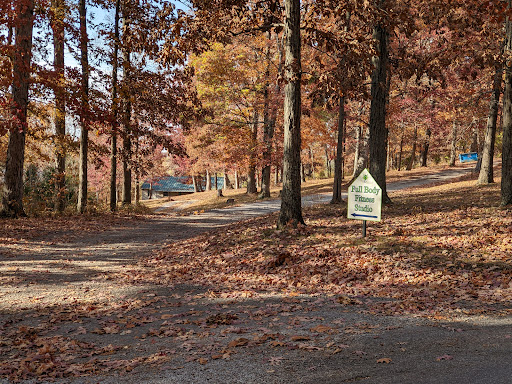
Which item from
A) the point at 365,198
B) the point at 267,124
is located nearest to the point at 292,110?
the point at 365,198

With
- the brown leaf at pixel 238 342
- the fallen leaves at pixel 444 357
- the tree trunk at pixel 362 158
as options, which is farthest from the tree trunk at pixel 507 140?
the tree trunk at pixel 362 158

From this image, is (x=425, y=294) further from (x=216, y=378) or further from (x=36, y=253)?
(x=36, y=253)

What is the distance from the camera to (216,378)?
3.98 metres

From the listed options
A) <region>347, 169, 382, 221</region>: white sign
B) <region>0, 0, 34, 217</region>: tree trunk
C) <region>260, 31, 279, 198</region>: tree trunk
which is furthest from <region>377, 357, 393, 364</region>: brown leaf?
<region>260, 31, 279, 198</region>: tree trunk

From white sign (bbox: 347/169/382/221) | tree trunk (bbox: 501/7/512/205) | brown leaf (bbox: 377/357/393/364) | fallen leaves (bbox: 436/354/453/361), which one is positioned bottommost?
brown leaf (bbox: 377/357/393/364)

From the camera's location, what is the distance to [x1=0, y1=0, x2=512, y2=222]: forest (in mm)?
11477

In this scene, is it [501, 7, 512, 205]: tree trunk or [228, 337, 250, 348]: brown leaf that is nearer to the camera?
[228, 337, 250, 348]: brown leaf

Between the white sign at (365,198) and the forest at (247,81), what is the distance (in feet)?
6.63

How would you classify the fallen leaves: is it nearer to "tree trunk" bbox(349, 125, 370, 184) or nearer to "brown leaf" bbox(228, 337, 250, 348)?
"brown leaf" bbox(228, 337, 250, 348)

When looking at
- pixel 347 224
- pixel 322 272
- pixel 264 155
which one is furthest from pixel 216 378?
pixel 264 155

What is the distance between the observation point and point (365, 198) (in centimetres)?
932

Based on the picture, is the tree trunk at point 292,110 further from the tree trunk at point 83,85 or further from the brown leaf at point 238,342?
the tree trunk at point 83,85

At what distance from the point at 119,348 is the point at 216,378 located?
1.70 metres

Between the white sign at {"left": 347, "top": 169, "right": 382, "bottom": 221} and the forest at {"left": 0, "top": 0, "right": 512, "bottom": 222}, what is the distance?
2.02 metres
